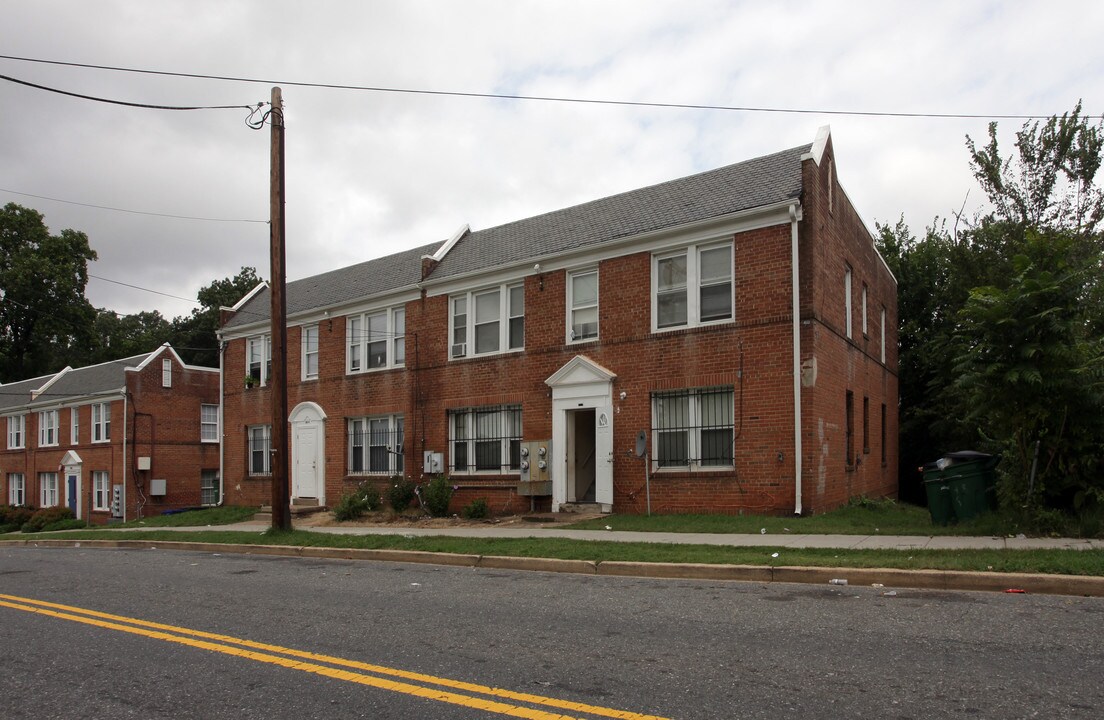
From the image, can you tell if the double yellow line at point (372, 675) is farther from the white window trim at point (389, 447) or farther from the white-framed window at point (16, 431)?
the white-framed window at point (16, 431)

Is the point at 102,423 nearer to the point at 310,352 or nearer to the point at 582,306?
the point at 310,352

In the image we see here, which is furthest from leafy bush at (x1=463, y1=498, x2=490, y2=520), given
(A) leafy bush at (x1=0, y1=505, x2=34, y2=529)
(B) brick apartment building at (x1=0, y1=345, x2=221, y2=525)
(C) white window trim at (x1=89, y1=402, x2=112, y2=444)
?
(A) leafy bush at (x1=0, y1=505, x2=34, y2=529)

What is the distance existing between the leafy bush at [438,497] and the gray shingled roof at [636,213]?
5.21m

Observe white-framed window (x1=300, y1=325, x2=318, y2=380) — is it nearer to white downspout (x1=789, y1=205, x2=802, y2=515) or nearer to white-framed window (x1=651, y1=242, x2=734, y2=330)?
white-framed window (x1=651, y1=242, x2=734, y2=330)

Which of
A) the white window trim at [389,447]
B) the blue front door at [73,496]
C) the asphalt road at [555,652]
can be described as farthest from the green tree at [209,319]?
the asphalt road at [555,652]

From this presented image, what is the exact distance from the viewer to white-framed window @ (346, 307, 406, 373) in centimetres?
2283

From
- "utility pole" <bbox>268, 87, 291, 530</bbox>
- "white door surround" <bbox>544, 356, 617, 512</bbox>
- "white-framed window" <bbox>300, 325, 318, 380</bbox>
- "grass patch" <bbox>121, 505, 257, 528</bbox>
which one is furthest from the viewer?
"white-framed window" <bbox>300, 325, 318, 380</bbox>

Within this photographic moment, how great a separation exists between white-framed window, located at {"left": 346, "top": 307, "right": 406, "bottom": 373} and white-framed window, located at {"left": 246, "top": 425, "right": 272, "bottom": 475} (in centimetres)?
502

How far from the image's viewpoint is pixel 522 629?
707 cm

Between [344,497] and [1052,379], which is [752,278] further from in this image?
[344,497]

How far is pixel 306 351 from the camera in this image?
25531 millimetres

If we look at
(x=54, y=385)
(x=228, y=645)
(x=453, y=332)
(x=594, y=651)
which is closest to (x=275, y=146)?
(x=453, y=332)

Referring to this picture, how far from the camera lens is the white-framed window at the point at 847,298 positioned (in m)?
18.7

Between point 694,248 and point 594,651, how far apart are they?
11.8m
